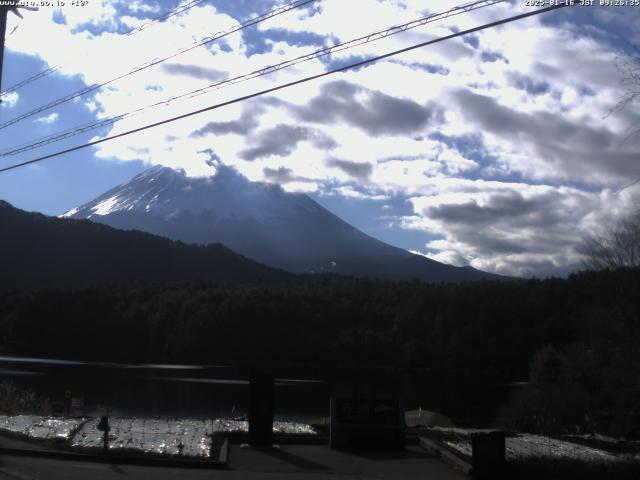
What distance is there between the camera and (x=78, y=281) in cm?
16388

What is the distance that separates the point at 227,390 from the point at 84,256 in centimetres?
11551

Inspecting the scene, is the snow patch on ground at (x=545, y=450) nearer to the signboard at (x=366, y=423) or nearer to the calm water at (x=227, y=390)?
the signboard at (x=366, y=423)

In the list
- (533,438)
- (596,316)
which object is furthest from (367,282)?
(533,438)

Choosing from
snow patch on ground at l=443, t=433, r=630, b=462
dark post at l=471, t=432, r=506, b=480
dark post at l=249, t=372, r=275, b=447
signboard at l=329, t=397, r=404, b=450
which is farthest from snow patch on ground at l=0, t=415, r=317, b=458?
dark post at l=471, t=432, r=506, b=480

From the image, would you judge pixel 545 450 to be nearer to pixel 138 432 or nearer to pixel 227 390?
pixel 138 432

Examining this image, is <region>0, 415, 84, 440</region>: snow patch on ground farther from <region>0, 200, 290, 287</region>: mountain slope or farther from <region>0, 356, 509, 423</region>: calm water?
<region>0, 200, 290, 287</region>: mountain slope

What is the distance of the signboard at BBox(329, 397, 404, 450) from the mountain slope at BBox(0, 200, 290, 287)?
144853mm

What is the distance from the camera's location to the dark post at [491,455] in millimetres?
14820

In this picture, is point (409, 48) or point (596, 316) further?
point (596, 316)

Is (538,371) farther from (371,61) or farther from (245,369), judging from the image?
(245,369)

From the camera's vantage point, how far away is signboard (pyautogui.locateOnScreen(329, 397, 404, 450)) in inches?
738

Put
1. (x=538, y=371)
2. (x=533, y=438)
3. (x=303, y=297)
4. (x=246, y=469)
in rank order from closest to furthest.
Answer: (x=246, y=469) → (x=533, y=438) → (x=538, y=371) → (x=303, y=297)

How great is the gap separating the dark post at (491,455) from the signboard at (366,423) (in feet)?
13.7

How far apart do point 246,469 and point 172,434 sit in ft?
14.2
